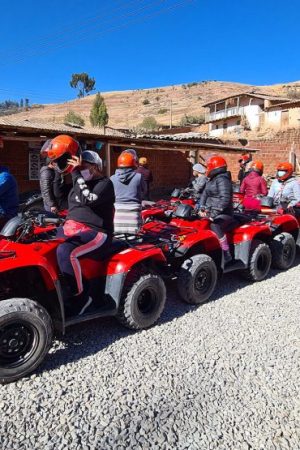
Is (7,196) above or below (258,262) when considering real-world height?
above

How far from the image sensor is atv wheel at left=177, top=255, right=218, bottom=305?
15.5 feet

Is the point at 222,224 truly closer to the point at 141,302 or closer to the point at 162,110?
the point at 141,302

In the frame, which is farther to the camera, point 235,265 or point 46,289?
point 235,265

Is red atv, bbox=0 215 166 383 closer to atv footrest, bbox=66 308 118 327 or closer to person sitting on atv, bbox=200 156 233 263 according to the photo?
Result: atv footrest, bbox=66 308 118 327

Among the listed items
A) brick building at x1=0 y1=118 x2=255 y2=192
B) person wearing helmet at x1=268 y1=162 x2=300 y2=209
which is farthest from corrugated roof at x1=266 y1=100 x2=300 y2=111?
person wearing helmet at x1=268 y1=162 x2=300 y2=209

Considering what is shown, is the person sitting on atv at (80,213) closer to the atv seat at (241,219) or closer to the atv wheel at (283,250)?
the atv seat at (241,219)

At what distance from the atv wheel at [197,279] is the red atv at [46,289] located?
0.47m

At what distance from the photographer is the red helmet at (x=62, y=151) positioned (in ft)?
11.0

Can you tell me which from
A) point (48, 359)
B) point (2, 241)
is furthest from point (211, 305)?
point (2, 241)

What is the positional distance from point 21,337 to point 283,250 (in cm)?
479

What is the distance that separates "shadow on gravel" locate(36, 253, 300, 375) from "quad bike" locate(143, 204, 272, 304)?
0.25 metres

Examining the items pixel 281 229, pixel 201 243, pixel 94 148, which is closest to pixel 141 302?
pixel 201 243

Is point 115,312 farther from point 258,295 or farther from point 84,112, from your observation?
point 84,112

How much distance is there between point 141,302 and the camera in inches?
163
